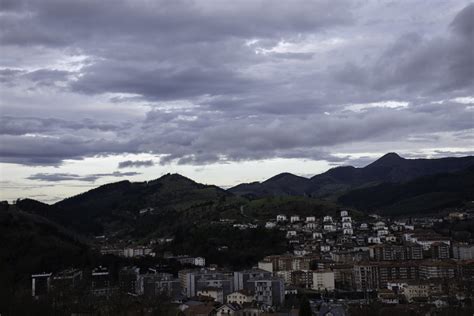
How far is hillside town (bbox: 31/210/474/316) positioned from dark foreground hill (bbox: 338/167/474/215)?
33879mm

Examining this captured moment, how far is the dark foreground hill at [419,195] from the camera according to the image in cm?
12825

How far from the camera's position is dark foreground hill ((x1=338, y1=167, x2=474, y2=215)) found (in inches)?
5049

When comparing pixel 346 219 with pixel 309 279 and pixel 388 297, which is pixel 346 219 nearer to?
pixel 309 279

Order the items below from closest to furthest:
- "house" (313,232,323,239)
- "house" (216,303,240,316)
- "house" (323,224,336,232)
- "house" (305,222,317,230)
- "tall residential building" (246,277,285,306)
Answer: "house" (216,303,240,316)
"tall residential building" (246,277,285,306)
"house" (313,232,323,239)
"house" (323,224,336,232)
"house" (305,222,317,230)

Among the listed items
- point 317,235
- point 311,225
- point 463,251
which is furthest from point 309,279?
point 311,225

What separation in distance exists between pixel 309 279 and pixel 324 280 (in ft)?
11.0

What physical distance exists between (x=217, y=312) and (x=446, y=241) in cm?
4883

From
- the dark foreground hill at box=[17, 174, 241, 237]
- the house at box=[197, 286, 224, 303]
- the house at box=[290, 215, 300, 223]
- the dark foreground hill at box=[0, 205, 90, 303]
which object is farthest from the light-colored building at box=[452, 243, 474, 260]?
the dark foreground hill at box=[0, 205, 90, 303]

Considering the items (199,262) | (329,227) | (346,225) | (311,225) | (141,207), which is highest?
(141,207)

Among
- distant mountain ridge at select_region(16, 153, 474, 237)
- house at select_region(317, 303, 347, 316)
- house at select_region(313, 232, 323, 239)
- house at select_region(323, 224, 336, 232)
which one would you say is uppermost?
distant mountain ridge at select_region(16, 153, 474, 237)

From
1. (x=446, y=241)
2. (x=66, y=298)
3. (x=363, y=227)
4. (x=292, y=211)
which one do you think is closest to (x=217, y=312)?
(x=66, y=298)

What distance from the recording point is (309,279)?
67.2 m

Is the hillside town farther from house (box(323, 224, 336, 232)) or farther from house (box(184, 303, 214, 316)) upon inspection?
house (box(323, 224, 336, 232))

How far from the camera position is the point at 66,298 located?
32344mm
